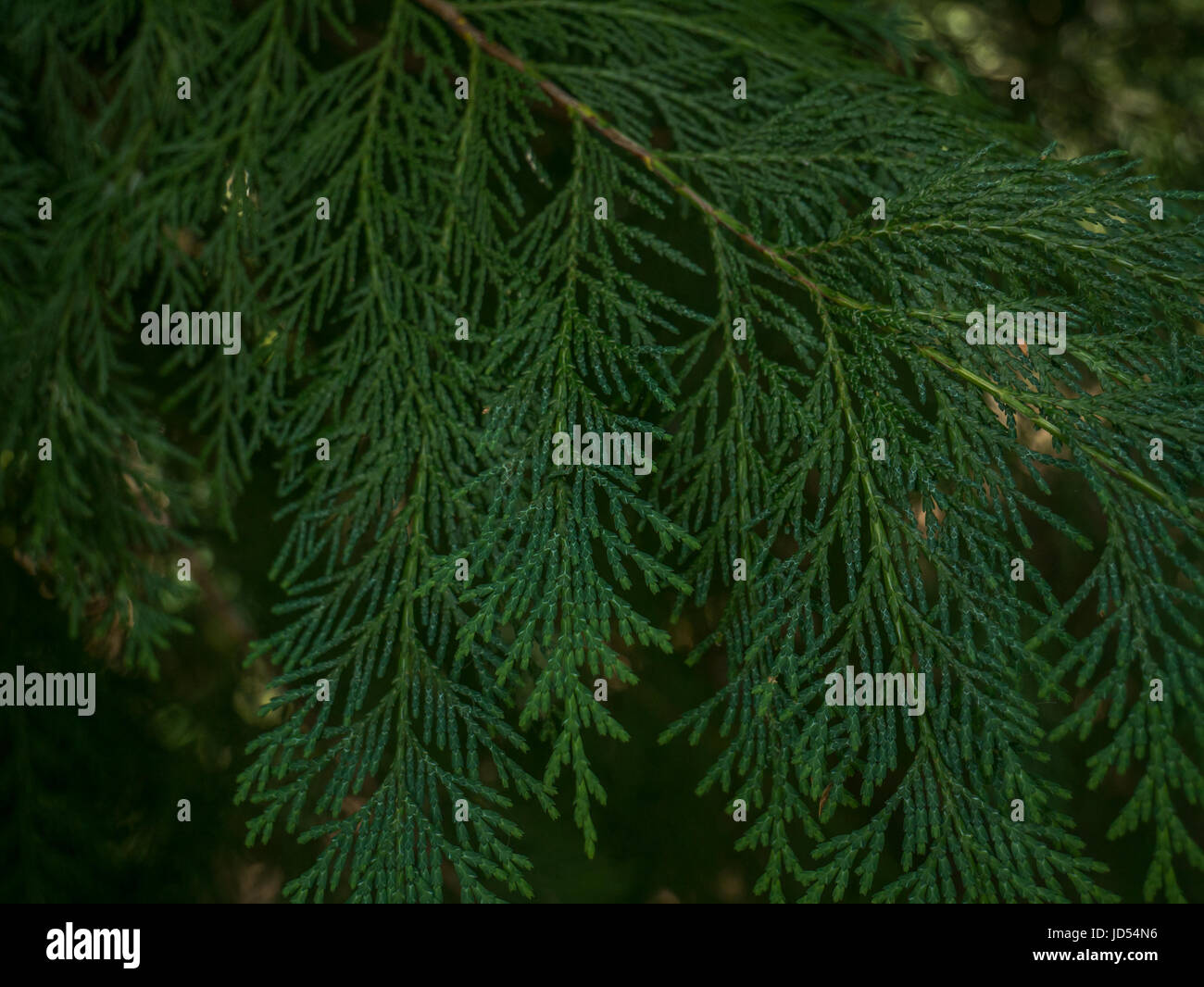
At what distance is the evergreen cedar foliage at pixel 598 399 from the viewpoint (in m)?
1.40

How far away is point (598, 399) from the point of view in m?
1.68

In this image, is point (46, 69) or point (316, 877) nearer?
point (316, 877)

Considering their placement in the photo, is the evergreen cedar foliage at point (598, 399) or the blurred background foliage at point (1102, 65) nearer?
the evergreen cedar foliage at point (598, 399)

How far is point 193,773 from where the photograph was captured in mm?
2205

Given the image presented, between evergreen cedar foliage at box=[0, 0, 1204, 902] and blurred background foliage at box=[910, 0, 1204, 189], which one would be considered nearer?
evergreen cedar foliage at box=[0, 0, 1204, 902]

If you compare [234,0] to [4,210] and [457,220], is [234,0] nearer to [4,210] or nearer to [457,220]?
[4,210]

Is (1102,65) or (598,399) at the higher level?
(1102,65)

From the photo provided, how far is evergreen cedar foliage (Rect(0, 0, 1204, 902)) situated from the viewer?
1.40m

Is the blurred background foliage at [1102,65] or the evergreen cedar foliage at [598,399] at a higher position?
the blurred background foliage at [1102,65]

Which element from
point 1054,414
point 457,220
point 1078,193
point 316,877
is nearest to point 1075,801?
point 1054,414

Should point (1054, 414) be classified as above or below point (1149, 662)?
above

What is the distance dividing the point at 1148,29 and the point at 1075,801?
2482 mm

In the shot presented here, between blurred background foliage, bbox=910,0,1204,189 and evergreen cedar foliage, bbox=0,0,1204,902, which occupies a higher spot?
blurred background foliage, bbox=910,0,1204,189

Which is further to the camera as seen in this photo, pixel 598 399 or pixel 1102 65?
pixel 1102 65
